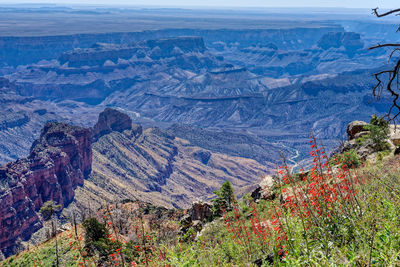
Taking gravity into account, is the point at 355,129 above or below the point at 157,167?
above

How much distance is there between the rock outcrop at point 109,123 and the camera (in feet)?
529

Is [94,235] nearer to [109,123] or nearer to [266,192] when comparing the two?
[266,192]

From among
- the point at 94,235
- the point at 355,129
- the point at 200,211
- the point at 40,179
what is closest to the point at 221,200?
the point at 200,211

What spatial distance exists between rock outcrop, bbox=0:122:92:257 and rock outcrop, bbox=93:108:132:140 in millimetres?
36692

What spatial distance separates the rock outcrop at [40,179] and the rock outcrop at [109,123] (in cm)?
3669

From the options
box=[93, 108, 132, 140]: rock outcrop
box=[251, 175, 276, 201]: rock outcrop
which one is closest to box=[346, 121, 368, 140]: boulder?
box=[251, 175, 276, 201]: rock outcrop

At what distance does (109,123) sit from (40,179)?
76.1 meters

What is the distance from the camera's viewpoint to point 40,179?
89.7 meters

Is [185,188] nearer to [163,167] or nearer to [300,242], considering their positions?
[163,167]

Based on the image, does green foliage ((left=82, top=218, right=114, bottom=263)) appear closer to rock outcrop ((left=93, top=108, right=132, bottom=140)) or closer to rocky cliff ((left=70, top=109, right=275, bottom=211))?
rocky cliff ((left=70, top=109, right=275, bottom=211))

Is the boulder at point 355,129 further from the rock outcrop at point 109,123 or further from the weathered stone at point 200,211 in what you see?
the rock outcrop at point 109,123

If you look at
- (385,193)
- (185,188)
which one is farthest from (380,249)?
(185,188)

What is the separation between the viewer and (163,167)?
536 ft

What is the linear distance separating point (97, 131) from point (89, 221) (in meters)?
144
